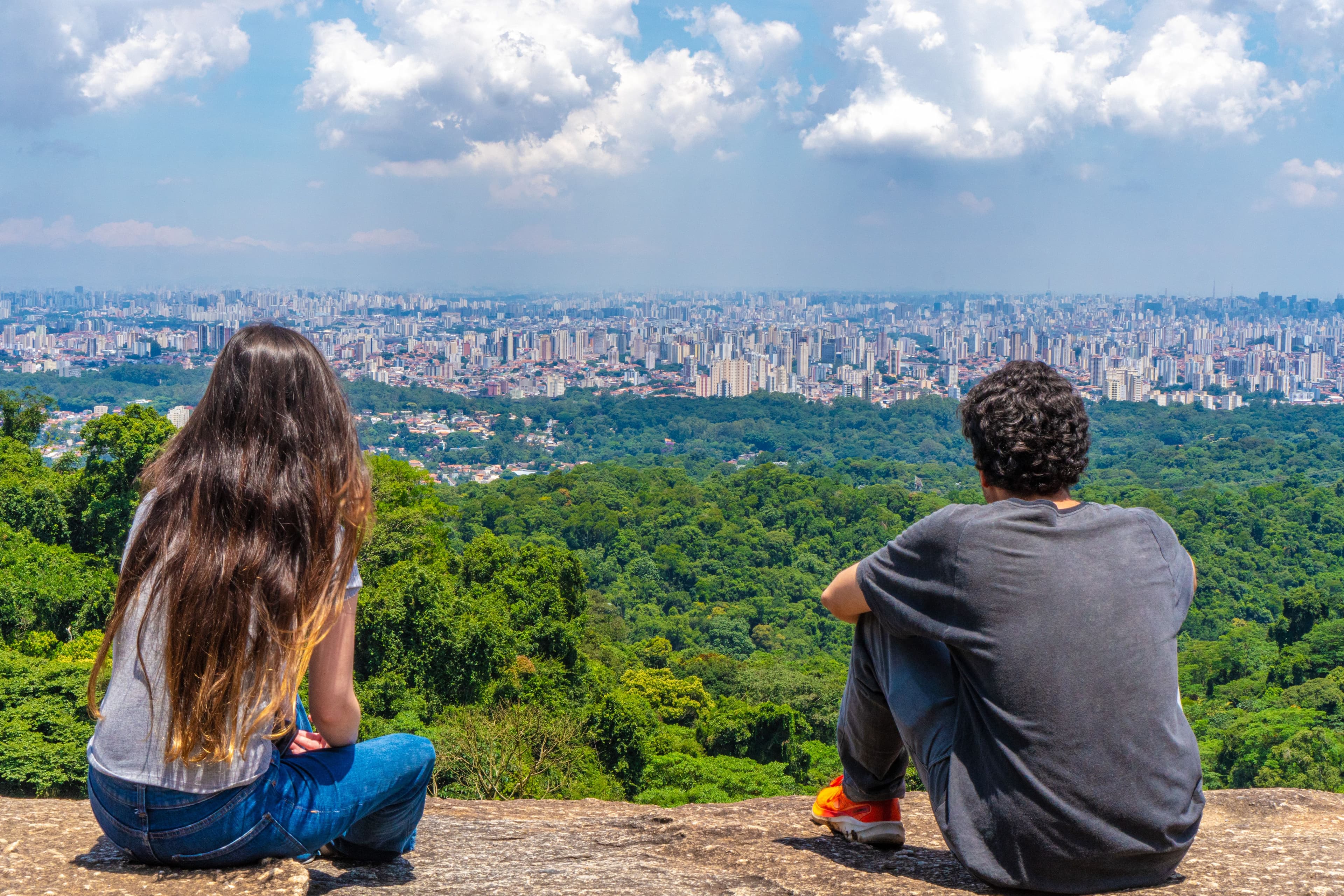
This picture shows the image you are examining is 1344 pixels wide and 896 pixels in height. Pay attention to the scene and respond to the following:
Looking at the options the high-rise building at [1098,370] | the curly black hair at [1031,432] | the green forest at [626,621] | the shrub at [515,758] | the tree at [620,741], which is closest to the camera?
the curly black hair at [1031,432]

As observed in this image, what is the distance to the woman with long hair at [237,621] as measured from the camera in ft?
5.07

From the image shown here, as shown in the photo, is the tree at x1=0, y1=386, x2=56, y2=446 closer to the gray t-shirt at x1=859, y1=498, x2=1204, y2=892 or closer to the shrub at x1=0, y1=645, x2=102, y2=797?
the shrub at x1=0, y1=645, x2=102, y2=797

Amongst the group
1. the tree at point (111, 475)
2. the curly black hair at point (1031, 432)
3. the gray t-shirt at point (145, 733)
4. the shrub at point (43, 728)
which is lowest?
the shrub at point (43, 728)

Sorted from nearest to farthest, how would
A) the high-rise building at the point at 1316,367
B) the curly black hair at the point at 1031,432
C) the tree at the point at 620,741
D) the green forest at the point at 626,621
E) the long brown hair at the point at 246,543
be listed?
1. the long brown hair at the point at 246,543
2. the curly black hair at the point at 1031,432
3. the green forest at the point at 626,621
4. the tree at the point at 620,741
5. the high-rise building at the point at 1316,367

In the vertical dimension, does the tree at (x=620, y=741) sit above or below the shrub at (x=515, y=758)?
below

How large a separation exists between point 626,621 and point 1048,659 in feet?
93.3

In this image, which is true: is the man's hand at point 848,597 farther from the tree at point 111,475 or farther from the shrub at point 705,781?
the tree at point 111,475

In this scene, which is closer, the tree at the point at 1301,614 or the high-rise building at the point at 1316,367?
the tree at the point at 1301,614

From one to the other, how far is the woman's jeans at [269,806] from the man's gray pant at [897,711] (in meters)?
0.90

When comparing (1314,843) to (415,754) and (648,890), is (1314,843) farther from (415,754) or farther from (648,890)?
(415,754)

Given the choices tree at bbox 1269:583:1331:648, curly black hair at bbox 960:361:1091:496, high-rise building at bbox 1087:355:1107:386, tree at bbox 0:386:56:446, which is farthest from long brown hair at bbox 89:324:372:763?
high-rise building at bbox 1087:355:1107:386

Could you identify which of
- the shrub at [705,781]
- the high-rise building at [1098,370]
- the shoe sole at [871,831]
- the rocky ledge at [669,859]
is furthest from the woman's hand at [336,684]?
the high-rise building at [1098,370]

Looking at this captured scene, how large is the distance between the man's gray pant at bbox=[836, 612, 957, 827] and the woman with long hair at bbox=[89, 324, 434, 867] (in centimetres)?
99

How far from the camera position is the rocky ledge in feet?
5.54
